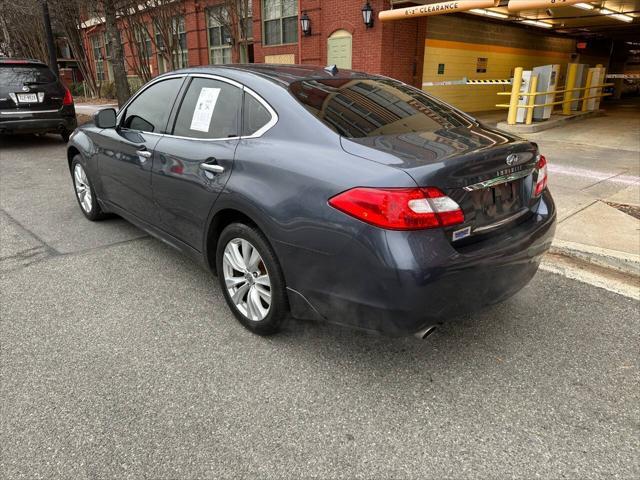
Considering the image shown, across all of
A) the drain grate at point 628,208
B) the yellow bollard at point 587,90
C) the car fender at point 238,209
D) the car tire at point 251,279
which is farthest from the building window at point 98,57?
the car tire at point 251,279

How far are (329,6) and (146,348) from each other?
45.1 feet

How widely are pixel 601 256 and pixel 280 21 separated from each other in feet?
48.5

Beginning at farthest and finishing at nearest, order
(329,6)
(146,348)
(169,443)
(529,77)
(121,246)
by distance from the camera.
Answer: (329,6) < (529,77) < (121,246) < (146,348) < (169,443)

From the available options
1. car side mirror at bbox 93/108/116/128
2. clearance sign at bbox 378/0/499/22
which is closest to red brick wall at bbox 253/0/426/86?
clearance sign at bbox 378/0/499/22

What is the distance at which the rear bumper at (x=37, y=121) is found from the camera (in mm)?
9466

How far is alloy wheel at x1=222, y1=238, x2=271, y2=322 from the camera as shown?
2951 millimetres

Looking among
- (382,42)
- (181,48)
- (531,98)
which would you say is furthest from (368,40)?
(181,48)

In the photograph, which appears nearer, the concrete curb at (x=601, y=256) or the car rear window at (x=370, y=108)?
the car rear window at (x=370, y=108)

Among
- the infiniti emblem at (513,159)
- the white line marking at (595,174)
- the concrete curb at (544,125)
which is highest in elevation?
the infiniti emblem at (513,159)

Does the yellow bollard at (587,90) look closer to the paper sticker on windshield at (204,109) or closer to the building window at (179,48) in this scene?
the paper sticker on windshield at (204,109)

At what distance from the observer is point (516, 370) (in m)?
2.80

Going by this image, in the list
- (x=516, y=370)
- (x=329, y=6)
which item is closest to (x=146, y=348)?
(x=516, y=370)

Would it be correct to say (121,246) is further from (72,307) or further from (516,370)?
(516,370)

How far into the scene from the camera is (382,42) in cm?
1322
